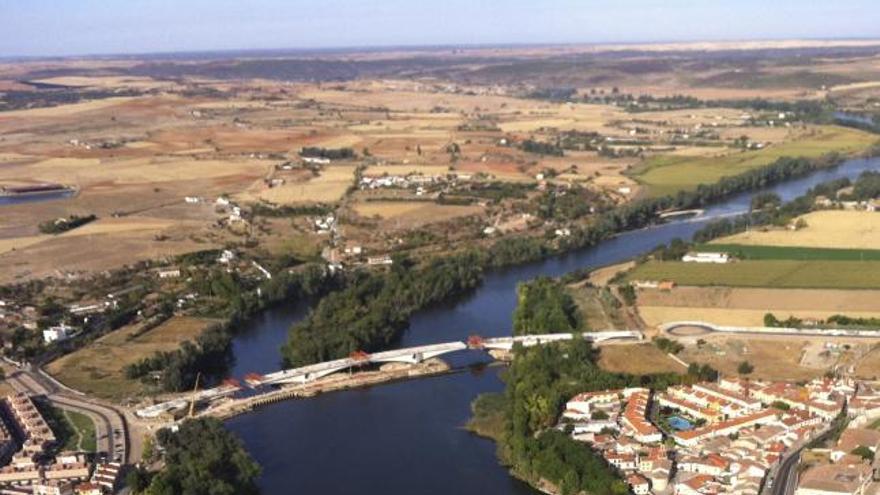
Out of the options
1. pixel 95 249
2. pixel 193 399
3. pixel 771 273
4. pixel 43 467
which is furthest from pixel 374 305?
pixel 95 249

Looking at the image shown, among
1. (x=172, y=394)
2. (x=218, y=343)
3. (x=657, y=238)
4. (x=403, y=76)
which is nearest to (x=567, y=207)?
(x=657, y=238)

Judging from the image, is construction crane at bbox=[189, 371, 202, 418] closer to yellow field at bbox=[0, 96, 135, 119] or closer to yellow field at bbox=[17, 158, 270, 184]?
yellow field at bbox=[17, 158, 270, 184]

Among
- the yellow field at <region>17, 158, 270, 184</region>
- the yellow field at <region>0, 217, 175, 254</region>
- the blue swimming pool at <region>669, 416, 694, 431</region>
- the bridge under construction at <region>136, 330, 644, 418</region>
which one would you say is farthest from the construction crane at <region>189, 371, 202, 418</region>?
the yellow field at <region>17, 158, 270, 184</region>

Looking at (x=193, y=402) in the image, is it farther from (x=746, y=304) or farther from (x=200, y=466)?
(x=746, y=304)

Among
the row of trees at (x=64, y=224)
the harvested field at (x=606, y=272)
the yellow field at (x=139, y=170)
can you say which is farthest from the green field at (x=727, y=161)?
the row of trees at (x=64, y=224)

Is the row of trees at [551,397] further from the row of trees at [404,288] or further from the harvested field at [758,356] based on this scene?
the row of trees at [404,288]

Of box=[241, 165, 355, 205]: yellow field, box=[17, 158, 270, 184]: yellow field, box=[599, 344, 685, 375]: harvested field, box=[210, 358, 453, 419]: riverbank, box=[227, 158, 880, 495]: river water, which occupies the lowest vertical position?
box=[227, 158, 880, 495]: river water
